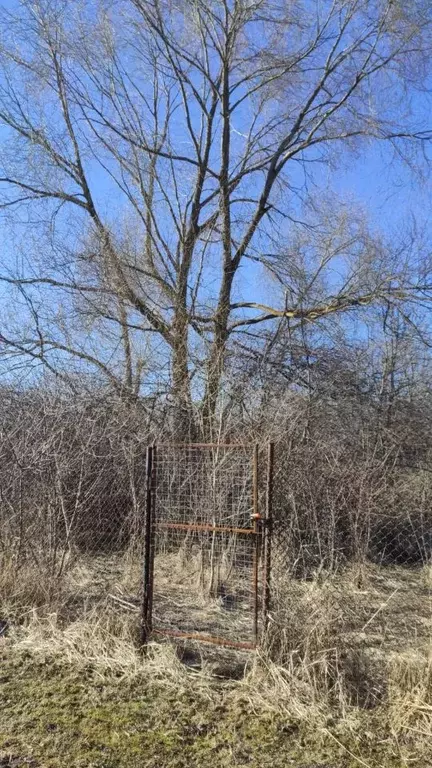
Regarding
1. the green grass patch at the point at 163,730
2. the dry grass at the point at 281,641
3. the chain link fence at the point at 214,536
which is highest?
the chain link fence at the point at 214,536

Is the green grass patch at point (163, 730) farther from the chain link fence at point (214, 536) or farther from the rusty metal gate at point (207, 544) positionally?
the rusty metal gate at point (207, 544)

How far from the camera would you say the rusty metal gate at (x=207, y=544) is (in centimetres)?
554

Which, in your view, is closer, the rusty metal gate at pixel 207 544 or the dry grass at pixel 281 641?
the dry grass at pixel 281 641

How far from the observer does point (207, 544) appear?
6852 millimetres

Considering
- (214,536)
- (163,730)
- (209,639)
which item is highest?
(214,536)

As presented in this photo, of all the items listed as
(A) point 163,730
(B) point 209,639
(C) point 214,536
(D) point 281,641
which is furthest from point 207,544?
(A) point 163,730

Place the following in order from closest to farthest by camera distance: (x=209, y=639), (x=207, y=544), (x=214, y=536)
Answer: (x=209, y=639)
(x=214, y=536)
(x=207, y=544)

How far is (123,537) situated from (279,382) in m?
3.49

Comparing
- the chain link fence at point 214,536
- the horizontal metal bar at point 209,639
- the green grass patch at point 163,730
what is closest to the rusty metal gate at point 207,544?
the chain link fence at point 214,536

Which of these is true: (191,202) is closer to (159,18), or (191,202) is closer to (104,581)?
(159,18)

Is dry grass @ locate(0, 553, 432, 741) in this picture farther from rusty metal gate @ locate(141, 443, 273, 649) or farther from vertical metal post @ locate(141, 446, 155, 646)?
vertical metal post @ locate(141, 446, 155, 646)

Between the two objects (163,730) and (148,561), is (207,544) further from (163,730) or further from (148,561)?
(163,730)

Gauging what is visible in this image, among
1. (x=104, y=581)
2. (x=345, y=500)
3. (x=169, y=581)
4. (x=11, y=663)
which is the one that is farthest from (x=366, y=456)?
(x=11, y=663)

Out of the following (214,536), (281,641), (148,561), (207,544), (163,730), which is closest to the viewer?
(163,730)
